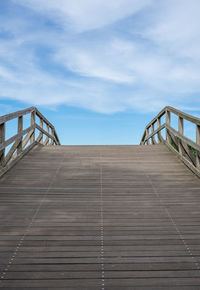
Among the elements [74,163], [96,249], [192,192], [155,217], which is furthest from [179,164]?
[96,249]

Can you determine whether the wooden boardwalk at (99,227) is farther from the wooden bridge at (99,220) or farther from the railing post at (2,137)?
the railing post at (2,137)

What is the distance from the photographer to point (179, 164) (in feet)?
24.1

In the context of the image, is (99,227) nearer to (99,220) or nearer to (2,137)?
(99,220)

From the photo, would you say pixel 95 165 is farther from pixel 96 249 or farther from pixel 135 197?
pixel 96 249

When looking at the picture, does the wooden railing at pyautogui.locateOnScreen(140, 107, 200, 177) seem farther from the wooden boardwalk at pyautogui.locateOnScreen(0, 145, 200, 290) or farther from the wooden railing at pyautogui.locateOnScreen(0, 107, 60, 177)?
the wooden railing at pyautogui.locateOnScreen(0, 107, 60, 177)

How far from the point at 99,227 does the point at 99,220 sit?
233mm

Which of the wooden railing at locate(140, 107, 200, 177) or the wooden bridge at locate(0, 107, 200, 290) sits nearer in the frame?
the wooden bridge at locate(0, 107, 200, 290)

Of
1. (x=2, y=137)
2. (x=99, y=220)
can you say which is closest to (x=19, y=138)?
(x=2, y=137)

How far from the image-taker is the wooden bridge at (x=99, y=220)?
2.83 metres

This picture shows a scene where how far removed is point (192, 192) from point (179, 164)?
202 centimetres

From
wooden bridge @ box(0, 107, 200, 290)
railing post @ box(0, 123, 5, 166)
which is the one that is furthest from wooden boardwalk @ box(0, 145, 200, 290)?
railing post @ box(0, 123, 5, 166)

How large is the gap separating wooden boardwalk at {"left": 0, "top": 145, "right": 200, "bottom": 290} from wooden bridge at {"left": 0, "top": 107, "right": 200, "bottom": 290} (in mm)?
10

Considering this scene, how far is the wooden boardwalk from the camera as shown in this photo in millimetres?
2803

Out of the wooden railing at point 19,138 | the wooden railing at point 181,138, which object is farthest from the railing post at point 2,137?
the wooden railing at point 181,138
